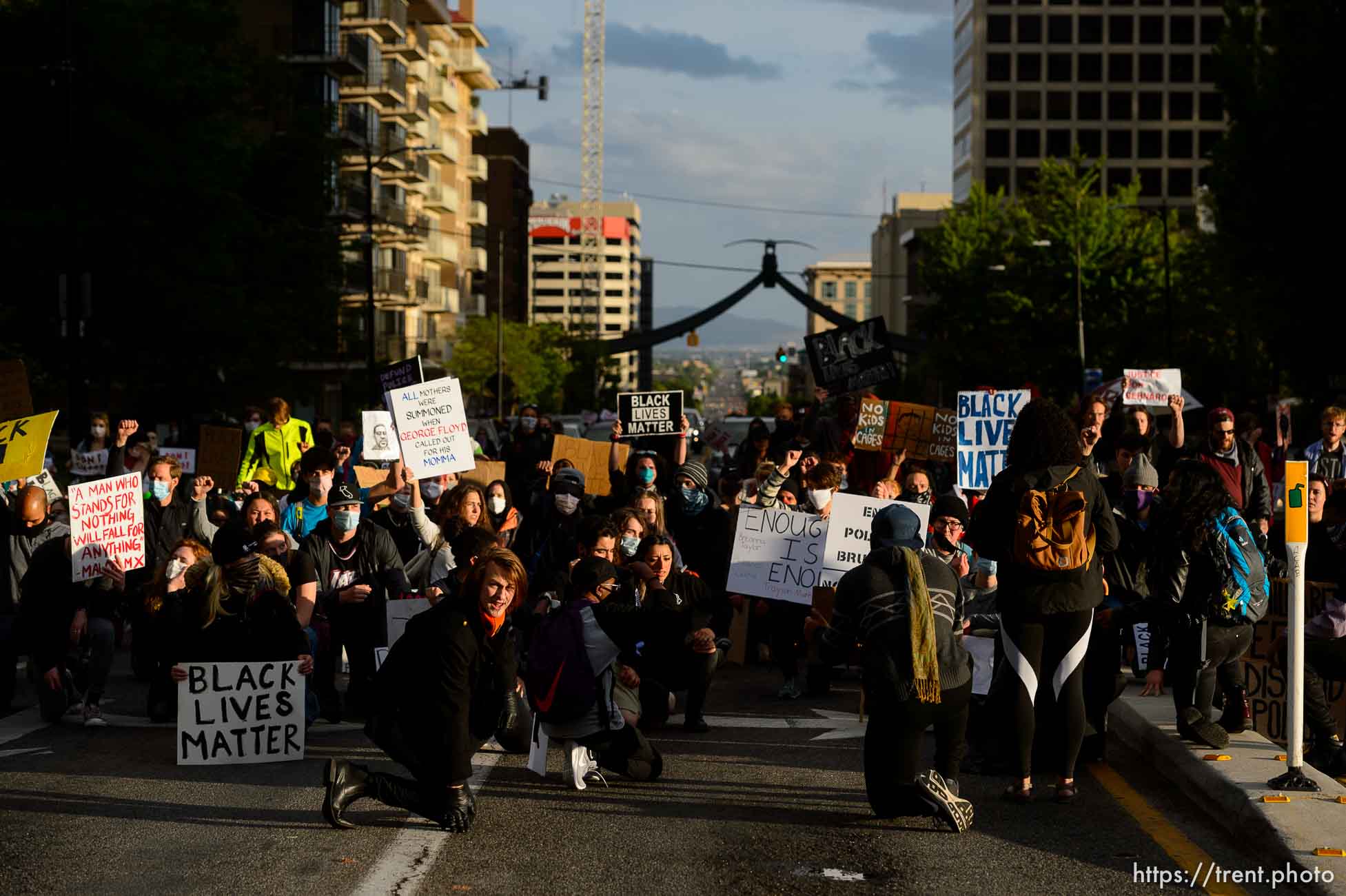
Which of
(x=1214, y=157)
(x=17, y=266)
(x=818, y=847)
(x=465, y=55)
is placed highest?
(x=465, y=55)

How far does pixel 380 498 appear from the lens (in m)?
13.9

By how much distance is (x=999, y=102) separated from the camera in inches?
4535

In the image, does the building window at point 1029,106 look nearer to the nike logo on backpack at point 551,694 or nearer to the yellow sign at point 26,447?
the yellow sign at point 26,447

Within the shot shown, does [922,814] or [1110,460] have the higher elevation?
[1110,460]

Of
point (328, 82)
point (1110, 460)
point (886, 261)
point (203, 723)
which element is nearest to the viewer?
point (203, 723)

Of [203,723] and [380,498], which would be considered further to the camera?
[380,498]

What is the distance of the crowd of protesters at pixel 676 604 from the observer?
805cm

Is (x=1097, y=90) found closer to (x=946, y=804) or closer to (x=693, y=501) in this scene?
(x=693, y=501)

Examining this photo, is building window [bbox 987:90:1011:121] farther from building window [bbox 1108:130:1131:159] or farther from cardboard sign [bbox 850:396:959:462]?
cardboard sign [bbox 850:396:959:462]

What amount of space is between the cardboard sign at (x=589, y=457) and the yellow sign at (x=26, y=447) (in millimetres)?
5134

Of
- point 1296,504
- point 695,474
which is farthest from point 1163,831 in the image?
point 695,474

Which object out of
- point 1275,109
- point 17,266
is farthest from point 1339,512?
point 17,266

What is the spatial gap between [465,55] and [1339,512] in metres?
100

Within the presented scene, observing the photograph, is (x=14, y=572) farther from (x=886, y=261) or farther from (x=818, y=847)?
(x=886, y=261)
